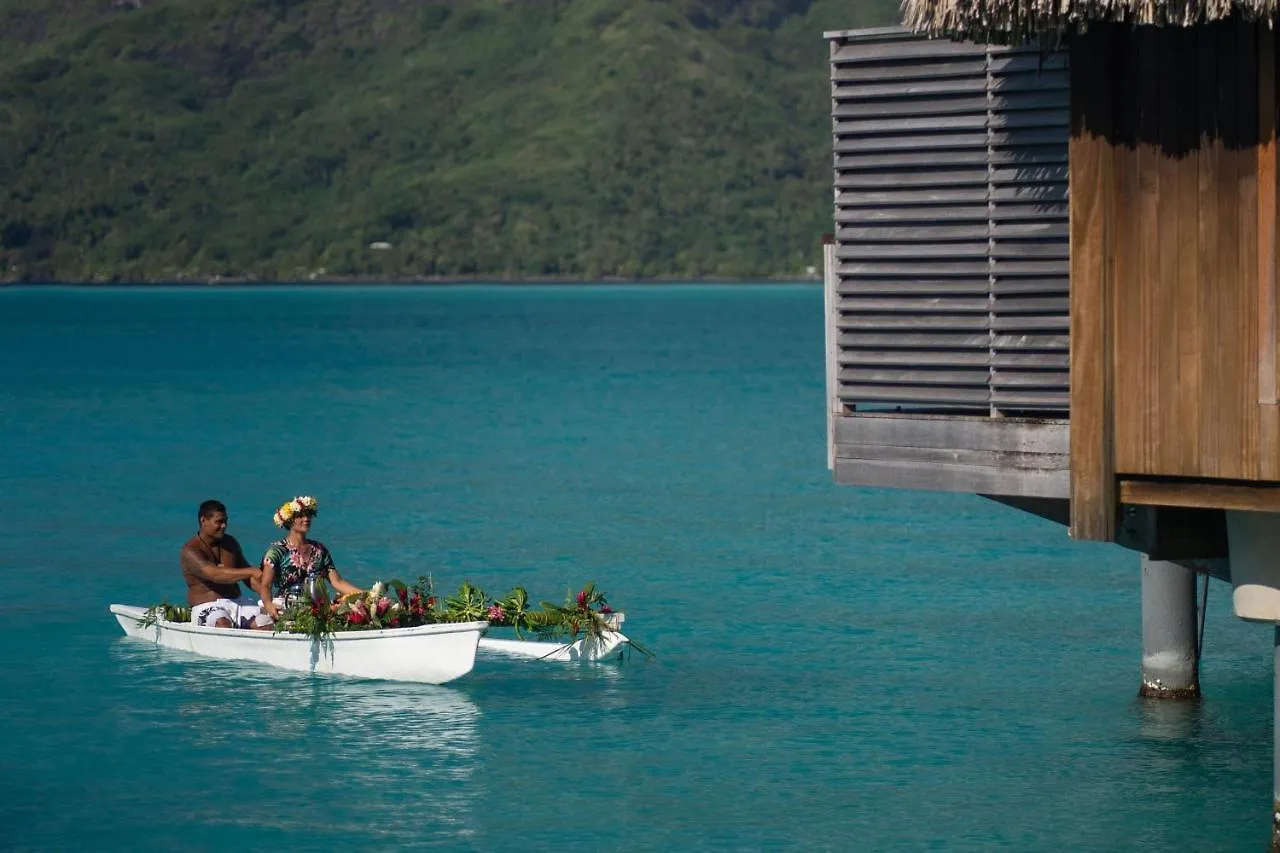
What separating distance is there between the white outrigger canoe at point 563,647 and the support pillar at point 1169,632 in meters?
5.10

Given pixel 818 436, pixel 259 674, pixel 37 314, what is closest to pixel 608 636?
pixel 259 674

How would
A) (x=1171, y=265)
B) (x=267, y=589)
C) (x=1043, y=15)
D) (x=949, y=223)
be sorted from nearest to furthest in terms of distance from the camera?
1. (x=1043, y=15)
2. (x=1171, y=265)
3. (x=949, y=223)
4. (x=267, y=589)

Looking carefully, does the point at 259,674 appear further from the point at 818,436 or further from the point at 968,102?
the point at 818,436

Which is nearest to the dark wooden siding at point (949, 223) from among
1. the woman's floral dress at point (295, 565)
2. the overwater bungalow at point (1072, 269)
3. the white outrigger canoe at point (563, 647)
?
the overwater bungalow at point (1072, 269)

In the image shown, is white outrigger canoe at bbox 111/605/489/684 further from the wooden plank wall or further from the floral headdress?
the wooden plank wall

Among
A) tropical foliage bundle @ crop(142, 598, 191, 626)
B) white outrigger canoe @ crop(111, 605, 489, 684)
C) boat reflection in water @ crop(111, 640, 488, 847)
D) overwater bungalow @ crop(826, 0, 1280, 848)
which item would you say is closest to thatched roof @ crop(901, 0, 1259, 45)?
overwater bungalow @ crop(826, 0, 1280, 848)

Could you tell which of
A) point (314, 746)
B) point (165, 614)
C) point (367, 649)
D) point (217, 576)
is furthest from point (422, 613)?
point (165, 614)

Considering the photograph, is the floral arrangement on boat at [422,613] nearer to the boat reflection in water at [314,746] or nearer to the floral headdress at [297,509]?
the floral headdress at [297,509]

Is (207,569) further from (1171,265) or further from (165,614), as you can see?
(1171,265)

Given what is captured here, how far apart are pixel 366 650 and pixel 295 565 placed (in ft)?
3.74

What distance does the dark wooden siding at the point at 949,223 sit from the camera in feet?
40.9

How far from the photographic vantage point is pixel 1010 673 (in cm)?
2231

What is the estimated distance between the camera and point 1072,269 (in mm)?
11750

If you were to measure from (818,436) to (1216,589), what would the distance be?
93.6 ft
